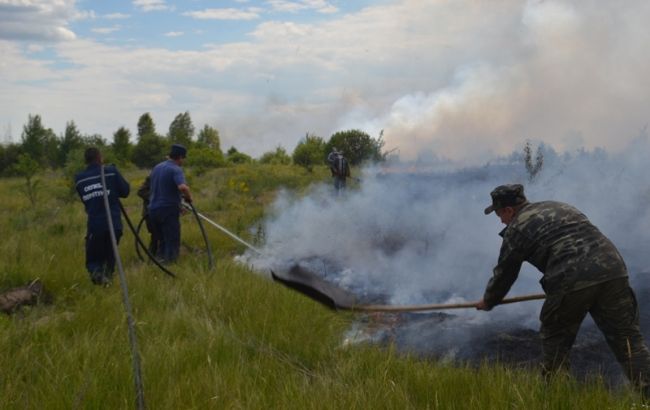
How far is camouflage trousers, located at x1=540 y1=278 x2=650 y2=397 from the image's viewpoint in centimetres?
373

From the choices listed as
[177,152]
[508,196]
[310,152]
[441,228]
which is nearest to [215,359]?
[508,196]

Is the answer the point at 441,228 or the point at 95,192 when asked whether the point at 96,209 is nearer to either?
the point at 95,192

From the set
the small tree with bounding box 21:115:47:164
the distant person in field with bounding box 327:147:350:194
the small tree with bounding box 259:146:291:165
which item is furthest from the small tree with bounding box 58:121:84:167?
the distant person in field with bounding box 327:147:350:194

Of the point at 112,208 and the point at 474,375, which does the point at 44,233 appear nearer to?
the point at 112,208

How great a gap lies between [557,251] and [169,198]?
16.9 feet

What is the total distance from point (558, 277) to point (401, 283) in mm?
3804

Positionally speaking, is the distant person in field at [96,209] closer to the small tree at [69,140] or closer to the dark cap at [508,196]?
the dark cap at [508,196]

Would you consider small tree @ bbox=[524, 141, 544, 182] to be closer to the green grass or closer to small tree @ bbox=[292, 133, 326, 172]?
the green grass

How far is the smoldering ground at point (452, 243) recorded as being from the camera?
5.50 meters

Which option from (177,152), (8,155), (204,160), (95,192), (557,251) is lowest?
(557,251)

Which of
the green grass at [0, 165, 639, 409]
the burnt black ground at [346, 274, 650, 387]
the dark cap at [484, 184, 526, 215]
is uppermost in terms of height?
the dark cap at [484, 184, 526, 215]

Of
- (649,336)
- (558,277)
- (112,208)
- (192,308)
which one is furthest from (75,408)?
(649,336)

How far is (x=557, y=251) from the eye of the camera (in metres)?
3.83

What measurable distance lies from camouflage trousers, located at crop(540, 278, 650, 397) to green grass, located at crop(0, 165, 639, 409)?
1.02 feet
